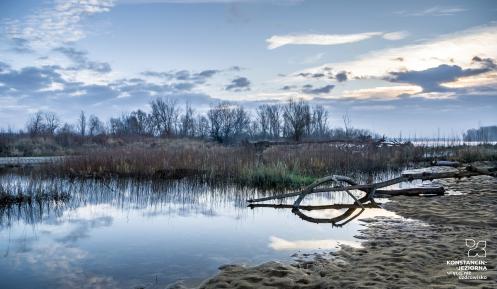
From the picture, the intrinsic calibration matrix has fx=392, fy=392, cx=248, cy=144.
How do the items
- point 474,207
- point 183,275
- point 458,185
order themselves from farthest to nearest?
point 458,185, point 474,207, point 183,275

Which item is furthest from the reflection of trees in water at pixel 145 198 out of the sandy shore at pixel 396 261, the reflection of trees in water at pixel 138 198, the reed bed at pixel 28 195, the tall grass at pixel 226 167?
the sandy shore at pixel 396 261

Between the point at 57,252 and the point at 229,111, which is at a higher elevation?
the point at 229,111

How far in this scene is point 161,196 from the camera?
10930 millimetres

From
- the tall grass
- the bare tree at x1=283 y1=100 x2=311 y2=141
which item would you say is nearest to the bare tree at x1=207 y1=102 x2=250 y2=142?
the bare tree at x1=283 y1=100 x2=311 y2=141

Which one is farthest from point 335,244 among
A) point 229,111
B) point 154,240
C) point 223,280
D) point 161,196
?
point 229,111

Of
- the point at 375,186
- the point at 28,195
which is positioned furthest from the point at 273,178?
the point at 28,195

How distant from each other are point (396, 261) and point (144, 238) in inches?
164

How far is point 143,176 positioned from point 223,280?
10746mm

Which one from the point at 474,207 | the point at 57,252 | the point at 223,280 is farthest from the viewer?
the point at 474,207

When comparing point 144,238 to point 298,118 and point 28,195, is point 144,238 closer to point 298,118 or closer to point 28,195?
point 28,195

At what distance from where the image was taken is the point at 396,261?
15.8 ft

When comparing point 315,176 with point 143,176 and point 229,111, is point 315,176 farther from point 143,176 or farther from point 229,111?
point 229,111

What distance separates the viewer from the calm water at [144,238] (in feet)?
16.5

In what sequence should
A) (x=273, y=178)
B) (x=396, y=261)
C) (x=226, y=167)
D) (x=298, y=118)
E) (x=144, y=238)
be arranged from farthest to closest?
(x=298, y=118), (x=226, y=167), (x=273, y=178), (x=144, y=238), (x=396, y=261)
